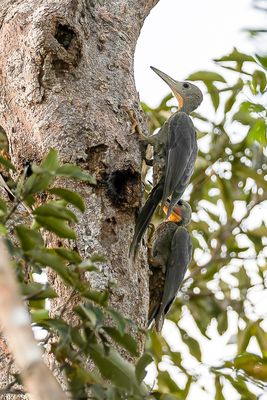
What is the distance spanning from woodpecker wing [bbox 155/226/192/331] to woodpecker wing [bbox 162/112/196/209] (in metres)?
0.38

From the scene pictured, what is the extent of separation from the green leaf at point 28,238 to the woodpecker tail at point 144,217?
927 mm

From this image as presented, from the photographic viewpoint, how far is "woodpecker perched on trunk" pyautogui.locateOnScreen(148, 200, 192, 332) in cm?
346

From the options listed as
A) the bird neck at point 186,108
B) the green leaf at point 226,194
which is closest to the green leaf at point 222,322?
the green leaf at point 226,194

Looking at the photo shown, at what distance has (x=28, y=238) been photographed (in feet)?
5.23

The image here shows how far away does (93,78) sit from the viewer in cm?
288

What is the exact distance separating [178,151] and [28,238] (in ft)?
6.92

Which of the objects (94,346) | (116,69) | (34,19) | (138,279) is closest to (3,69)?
(34,19)

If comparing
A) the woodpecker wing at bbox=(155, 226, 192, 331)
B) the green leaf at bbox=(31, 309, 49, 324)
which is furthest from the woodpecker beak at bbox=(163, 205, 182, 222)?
the green leaf at bbox=(31, 309, 49, 324)

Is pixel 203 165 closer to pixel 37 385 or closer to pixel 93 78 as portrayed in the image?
pixel 93 78

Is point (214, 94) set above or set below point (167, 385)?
above

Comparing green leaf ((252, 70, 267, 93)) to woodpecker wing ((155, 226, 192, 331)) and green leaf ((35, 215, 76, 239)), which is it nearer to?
woodpecker wing ((155, 226, 192, 331))

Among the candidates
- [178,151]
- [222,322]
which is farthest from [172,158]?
[222,322]

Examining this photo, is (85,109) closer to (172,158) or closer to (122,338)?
(172,158)

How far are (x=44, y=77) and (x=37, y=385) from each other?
215 centimetres
